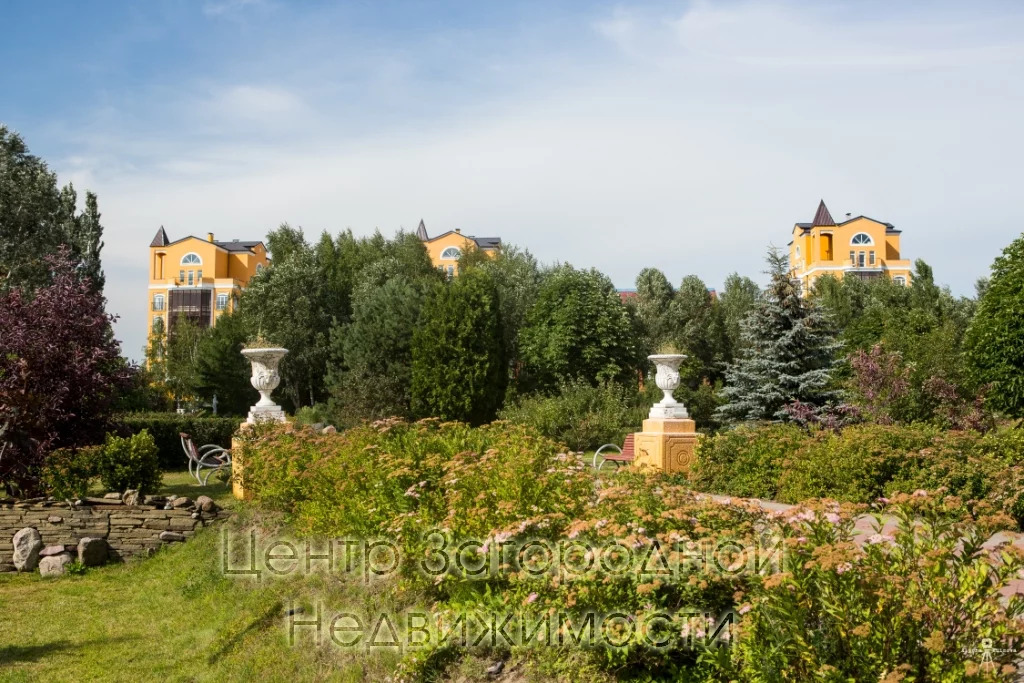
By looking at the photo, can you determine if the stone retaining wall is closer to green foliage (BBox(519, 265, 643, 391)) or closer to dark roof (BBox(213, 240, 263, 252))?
green foliage (BBox(519, 265, 643, 391))

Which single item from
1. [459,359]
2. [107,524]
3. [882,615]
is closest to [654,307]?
[459,359]

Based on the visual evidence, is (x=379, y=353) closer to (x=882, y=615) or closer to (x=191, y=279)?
(x=882, y=615)

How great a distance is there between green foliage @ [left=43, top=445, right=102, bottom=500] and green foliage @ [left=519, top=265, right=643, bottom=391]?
70.2 feet

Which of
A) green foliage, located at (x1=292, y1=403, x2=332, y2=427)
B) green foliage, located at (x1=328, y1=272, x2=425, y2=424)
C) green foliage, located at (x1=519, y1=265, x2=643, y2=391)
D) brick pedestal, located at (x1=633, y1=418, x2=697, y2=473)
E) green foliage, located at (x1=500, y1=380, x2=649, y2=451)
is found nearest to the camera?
brick pedestal, located at (x1=633, y1=418, x2=697, y2=473)

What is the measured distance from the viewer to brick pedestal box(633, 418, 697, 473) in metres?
13.1

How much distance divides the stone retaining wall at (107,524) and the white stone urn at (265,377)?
8.92ft

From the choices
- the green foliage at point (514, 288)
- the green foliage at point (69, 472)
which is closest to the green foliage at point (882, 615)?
the green foliage at point (69, 472)

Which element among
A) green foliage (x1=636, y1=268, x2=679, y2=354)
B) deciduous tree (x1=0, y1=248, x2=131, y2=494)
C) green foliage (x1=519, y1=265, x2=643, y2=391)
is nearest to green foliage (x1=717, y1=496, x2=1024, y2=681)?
deciduous tree (x1=0, y1=248, x2=131, y2=494)

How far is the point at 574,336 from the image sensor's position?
3077cm

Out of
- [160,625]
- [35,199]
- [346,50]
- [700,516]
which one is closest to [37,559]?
[160,625]

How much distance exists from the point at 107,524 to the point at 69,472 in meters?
1.11

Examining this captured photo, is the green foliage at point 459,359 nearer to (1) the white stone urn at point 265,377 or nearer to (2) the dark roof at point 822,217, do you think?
(1) the white stone urn at point 265,377

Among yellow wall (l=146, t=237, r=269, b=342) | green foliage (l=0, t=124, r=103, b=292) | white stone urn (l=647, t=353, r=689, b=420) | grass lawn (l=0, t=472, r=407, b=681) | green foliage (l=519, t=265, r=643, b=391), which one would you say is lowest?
grass lawn (l=0, t=472, r=407, b=681)

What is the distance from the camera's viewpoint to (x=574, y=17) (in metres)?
9.09
